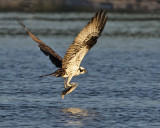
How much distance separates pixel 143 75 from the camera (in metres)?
18.8

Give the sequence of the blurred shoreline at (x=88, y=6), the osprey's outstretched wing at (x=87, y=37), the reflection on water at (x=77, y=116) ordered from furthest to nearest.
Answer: the blurred shoreline at (x=88, y=6) < the reflection on water at (x=77, y=116) < the osprey's outstretched wing at (x=87, y=37)

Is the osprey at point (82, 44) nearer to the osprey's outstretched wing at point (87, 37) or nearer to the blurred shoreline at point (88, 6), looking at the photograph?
the osprey's outstretched wing at point (87, 37)

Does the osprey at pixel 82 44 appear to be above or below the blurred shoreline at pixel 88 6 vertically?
below

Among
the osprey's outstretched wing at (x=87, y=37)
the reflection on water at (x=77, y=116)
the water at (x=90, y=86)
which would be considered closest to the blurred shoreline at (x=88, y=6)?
the water at (x=90, y=86)

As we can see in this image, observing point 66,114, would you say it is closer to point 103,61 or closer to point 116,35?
point 103,61

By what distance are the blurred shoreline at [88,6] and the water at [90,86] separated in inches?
800

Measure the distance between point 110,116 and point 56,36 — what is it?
2255 centimetres

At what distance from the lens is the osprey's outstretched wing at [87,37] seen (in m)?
10.8

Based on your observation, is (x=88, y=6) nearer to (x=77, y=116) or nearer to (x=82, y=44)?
(x=77, y=116)

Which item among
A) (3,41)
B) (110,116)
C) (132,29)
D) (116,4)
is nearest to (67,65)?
(110,116)

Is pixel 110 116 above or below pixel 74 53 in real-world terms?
below

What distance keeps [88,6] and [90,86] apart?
43.0 m

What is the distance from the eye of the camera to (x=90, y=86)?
16531mm

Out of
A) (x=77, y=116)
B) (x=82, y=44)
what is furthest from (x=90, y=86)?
(x=82, y=44)
